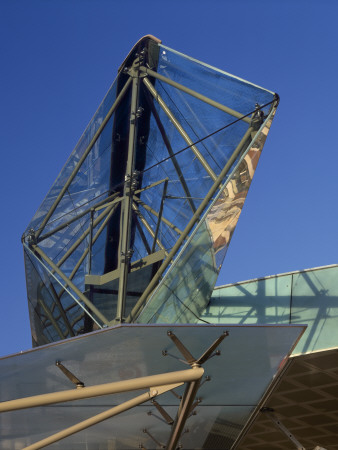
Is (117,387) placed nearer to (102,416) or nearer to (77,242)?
(102,416)

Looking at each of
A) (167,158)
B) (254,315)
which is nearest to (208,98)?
(167,158)

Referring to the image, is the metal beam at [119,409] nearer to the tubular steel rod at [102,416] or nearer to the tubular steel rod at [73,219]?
the tubular steel rod at [102,416]

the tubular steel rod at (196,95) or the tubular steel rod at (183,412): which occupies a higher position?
the tubular steel rod at (196,95)

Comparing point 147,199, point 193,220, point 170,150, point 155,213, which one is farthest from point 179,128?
point 193,220

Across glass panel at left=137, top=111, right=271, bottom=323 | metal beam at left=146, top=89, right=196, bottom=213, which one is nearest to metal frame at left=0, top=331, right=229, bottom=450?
glass panel at left=137, top=111, right=271, bottom=323

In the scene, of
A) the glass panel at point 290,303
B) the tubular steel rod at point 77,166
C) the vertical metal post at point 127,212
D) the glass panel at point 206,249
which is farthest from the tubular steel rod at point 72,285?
the glass panel at point 290,303

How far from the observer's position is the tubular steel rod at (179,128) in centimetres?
1709

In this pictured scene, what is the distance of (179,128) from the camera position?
59.6 feet

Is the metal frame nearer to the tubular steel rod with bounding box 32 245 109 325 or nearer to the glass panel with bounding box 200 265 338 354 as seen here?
the tubular steel rod with bounding box 32 245 109 325

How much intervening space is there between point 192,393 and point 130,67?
1056cm

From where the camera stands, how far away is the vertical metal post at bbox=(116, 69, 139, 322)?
16.4 metres

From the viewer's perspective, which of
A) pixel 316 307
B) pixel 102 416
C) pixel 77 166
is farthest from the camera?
pixel 77 166

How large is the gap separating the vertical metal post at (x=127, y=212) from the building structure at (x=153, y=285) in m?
0.03

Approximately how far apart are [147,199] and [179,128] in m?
1.82
